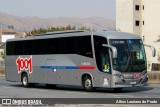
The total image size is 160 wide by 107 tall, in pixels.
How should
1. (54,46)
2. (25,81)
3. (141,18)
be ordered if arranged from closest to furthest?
(54,46), (25,81), (141,18)

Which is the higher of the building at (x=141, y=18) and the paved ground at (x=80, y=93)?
the building at (x=141, y=18)

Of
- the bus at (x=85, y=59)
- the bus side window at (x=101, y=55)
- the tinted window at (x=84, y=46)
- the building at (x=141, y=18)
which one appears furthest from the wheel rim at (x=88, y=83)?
the building at (x=141, y=18)

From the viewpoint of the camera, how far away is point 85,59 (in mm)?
26188

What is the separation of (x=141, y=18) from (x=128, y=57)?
239 feet

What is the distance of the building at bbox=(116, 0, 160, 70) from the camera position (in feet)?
303

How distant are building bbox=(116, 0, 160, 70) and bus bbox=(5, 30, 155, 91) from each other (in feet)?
204

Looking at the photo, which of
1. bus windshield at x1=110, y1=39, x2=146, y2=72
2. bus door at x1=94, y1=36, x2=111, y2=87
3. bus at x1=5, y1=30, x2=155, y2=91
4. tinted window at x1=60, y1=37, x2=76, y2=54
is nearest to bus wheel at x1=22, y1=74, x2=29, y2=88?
bus at x1=5, y1=30, x2=155, y2=91

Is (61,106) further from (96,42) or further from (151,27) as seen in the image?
(151,27)

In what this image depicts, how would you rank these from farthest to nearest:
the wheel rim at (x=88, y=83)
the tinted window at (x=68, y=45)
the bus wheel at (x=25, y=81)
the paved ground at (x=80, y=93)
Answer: the bus wheel at (x=25, y=81), the tinted window at (x=68, y=45), the wheel rim at (x=88, y=83), the paved ground at (x=80, y=93)

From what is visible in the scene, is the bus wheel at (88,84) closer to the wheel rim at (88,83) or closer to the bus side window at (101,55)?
the wheel rim at (88,83)

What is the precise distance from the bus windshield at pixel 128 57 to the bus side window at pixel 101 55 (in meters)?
0.46

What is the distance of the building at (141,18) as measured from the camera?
303 feet

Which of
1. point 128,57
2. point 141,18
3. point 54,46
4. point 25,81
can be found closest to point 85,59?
point 128,57

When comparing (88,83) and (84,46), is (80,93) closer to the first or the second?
(88,83)
